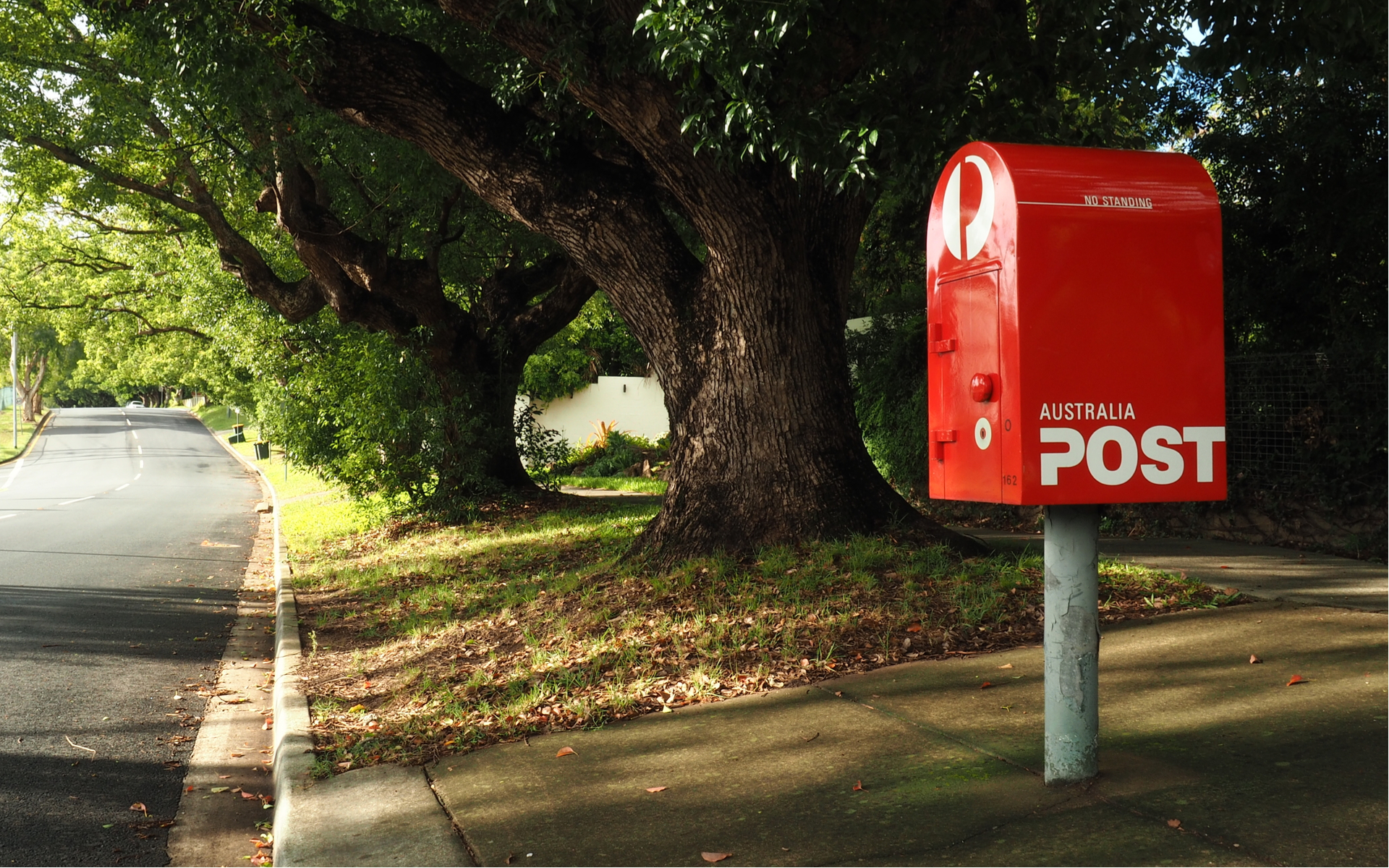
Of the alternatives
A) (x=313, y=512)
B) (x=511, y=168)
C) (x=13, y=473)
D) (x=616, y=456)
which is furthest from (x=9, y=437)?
(x=511, y=168)

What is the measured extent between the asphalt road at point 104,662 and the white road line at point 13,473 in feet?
22.8

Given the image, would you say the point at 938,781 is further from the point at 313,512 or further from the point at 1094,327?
the point at 313,512

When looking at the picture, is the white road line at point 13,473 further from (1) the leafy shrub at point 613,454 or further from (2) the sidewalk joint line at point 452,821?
(2) the sidewalk joint line at point 452,821

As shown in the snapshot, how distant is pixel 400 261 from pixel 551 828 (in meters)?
11.6

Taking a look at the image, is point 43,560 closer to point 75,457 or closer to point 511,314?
point 511,314

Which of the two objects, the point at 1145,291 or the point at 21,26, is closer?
the point at 1145,291

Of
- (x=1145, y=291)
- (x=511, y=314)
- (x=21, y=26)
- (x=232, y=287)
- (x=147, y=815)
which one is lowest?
(x=147, y=815)

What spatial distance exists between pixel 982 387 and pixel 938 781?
153 cm

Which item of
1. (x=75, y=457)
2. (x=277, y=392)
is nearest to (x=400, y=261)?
(x=277, y=392)

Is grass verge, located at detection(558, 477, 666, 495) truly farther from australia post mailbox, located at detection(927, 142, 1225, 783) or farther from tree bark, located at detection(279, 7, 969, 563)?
australia post mailbox, located at detection(927, 142, 1225, 783)

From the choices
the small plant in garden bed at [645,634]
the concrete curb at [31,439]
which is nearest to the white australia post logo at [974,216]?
the small plant in garden bed at [645,634]

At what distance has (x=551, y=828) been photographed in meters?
3.79

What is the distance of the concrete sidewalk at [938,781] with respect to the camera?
340 centimetres

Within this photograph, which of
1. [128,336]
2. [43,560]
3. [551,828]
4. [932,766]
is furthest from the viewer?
[128,336]
